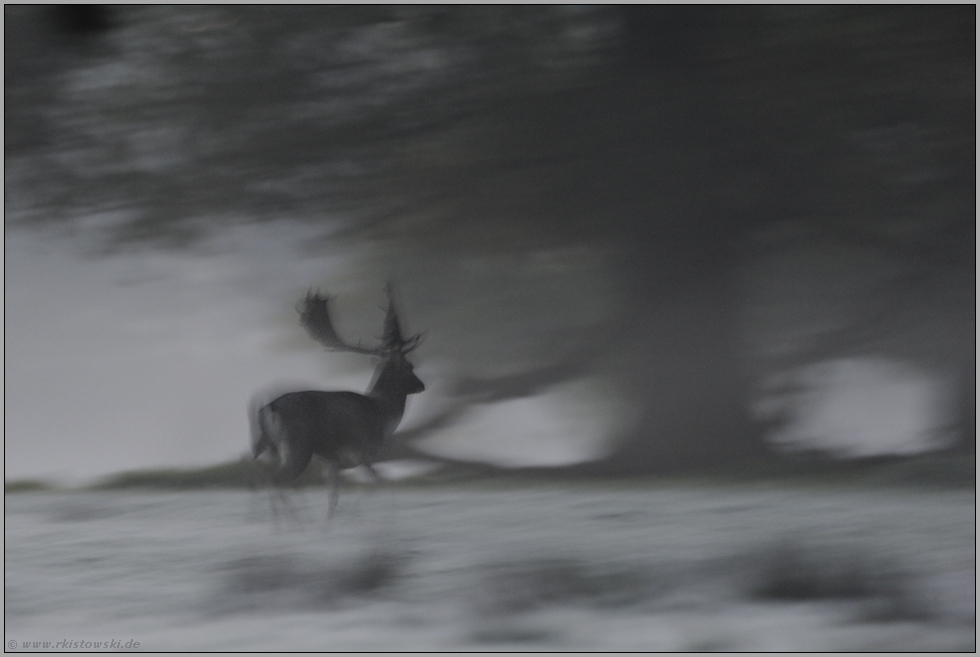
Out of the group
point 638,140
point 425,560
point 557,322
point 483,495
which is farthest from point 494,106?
point 425,560

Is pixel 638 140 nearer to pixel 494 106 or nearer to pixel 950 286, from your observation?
pixel 494 106

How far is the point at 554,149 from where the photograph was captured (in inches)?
100

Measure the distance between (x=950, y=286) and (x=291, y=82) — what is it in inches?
68.4

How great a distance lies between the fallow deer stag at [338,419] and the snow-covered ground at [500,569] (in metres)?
0.10

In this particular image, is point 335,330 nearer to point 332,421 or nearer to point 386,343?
point 386,343

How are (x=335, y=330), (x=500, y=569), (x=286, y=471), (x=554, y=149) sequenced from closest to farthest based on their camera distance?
(x=500, y=569) < (x=286, y=471) < (x=335, y=330) < (x=554, y=149)

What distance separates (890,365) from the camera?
2.50 meters

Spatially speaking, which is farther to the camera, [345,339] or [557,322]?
[557,322]

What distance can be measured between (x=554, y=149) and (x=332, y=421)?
903 mm

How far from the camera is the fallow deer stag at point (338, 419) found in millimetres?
2213

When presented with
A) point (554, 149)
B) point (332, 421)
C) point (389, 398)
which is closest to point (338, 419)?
point (332, 421)

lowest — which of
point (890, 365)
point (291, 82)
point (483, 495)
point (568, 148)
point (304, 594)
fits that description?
point (304, 594)

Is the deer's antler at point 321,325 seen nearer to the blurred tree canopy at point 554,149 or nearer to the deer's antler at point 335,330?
the deer's antler at point 335,330

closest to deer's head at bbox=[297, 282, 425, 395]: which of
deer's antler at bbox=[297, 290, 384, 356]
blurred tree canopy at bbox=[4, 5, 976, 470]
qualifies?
deer's antler at bbox=[297, 290, 384, 356]
